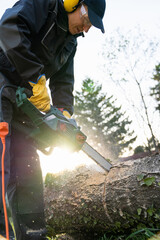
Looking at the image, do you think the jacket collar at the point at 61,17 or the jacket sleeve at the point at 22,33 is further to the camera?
the jacket collar at the point at 61,17

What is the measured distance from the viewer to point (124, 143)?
27344 mm

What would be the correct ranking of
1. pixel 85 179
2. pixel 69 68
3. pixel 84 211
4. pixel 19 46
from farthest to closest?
pixel 69 68 → pixel 85 179 → pixel 84 211 → pixel 19 46

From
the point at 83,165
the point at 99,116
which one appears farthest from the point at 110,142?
the point at 83,165

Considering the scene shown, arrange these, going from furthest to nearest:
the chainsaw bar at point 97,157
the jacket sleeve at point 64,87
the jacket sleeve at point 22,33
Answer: the jacket sleeve at point 64,87 → the chainsaw bar at point 97,157 → the jacket sleeve at point 22,33

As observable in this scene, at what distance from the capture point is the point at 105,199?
2100 mm

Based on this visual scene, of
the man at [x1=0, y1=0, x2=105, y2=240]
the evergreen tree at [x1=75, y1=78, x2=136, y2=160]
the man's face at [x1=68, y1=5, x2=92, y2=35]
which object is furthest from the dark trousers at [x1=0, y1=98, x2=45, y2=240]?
Result: the evergreen tree at [x1=75, y1=78, x2=136, y2=160]

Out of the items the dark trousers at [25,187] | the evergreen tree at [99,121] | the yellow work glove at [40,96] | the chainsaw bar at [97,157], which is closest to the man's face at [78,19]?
the yellow work glove at [40,96]

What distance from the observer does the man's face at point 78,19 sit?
6.50 feet

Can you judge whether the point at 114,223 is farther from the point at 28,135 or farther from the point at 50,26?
the point at 50,26

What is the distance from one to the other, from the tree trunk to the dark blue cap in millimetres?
1527

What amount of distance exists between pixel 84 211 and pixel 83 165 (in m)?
0.61

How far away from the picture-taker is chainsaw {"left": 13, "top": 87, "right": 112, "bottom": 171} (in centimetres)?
173

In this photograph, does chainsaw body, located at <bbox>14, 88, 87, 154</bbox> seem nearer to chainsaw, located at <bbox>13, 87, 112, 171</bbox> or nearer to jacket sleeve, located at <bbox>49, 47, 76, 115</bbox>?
chainsaw, located at <bbox>13, 87, 112, 171</bbox>

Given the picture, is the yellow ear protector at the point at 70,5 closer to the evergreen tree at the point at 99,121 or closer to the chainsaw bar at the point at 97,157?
the chainsaw bar at the point at 97,157
